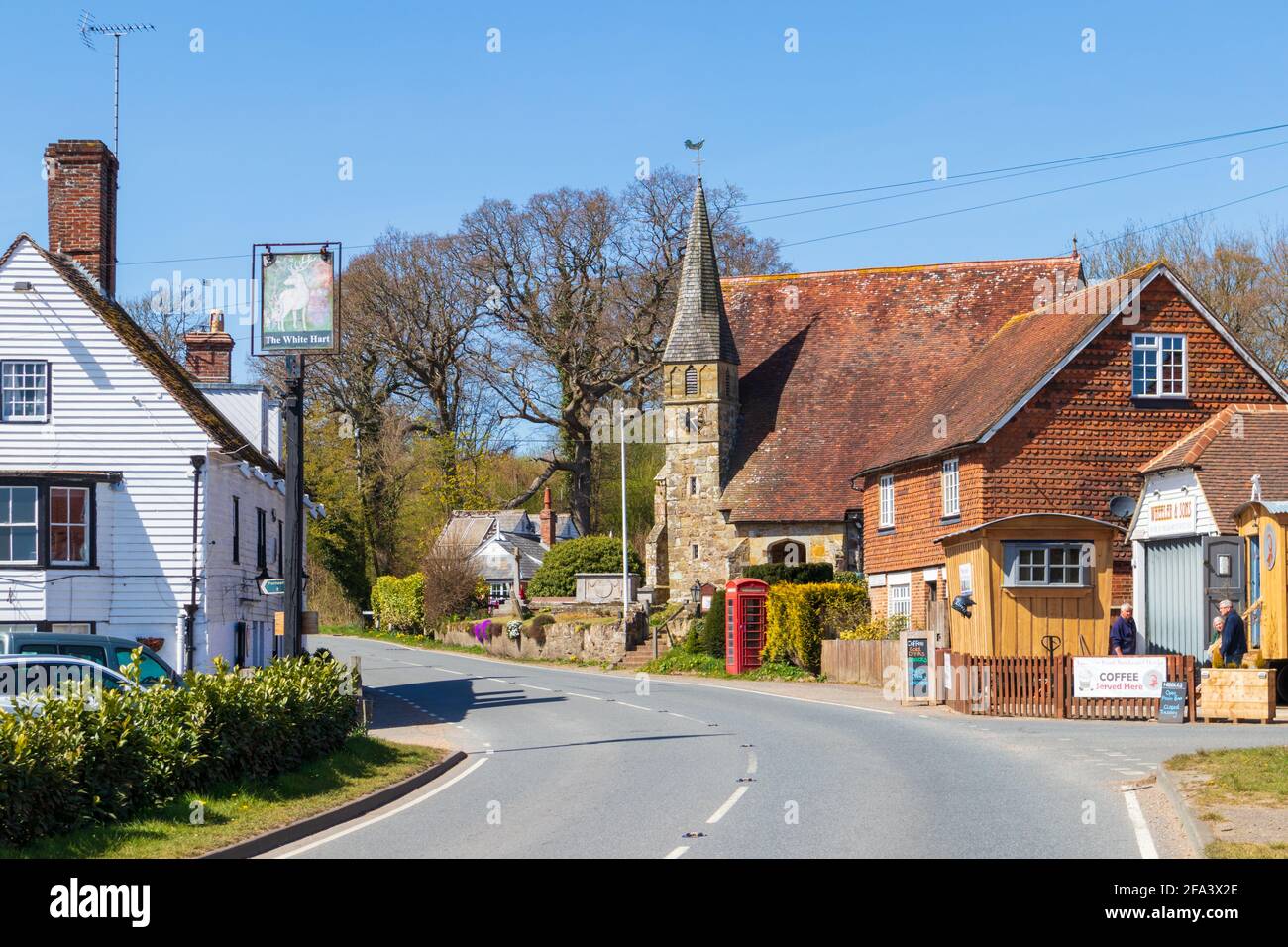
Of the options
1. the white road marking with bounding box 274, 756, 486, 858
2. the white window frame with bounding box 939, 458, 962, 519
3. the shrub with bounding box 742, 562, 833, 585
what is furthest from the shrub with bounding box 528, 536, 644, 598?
the white road marking with bounding box 274, 756, 486, 858

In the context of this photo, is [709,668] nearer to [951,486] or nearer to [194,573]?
[951,486]

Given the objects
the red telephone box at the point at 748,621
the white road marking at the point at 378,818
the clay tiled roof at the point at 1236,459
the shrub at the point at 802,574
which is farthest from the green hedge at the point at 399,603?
the white road marking at the point at 378,818

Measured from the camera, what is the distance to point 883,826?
533 inches

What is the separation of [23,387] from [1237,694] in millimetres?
22313

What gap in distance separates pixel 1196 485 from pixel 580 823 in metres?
20.6

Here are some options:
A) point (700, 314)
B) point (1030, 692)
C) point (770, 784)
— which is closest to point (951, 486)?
point (1030, 692)

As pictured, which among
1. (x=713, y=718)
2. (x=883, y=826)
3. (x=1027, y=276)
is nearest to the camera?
(x=883, y=826)

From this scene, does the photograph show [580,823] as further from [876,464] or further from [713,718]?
[876,464]

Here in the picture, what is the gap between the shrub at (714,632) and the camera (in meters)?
45.0

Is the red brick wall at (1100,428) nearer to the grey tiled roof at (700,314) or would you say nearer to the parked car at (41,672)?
the grey tiled roof at (700,314)

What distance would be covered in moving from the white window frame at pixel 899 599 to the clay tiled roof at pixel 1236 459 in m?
8.60
